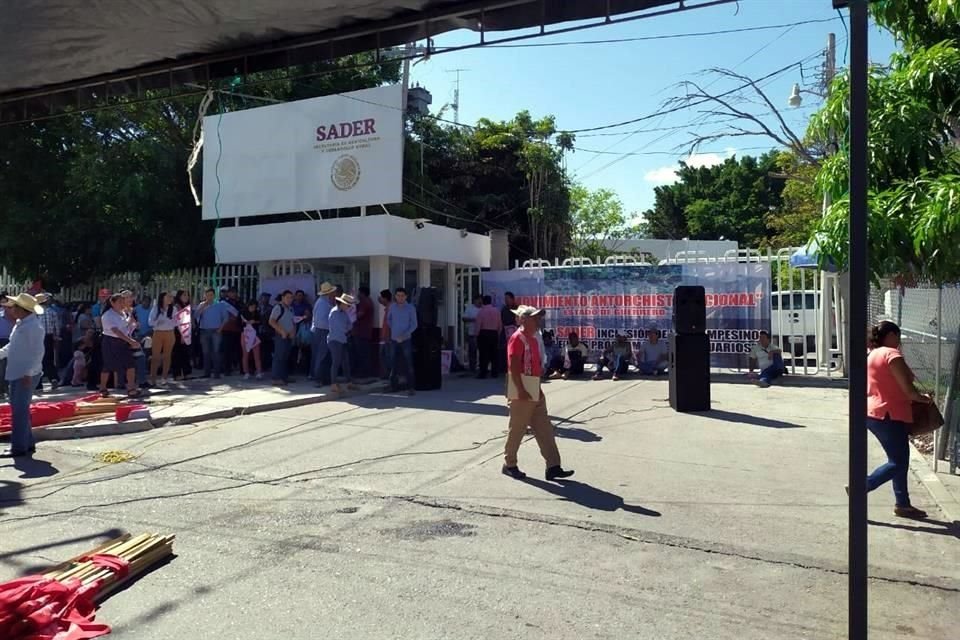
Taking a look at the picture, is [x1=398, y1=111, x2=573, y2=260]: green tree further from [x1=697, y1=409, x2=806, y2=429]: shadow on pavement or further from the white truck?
[x1=697, y1=409, x2=806, y2=429]: shadow on pavement

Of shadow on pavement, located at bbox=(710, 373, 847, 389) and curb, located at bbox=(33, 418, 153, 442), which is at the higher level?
shadow on pavement, located at bbox=(710, 373, 847, 389)

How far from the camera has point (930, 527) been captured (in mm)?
5898

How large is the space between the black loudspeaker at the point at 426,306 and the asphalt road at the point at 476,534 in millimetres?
4569

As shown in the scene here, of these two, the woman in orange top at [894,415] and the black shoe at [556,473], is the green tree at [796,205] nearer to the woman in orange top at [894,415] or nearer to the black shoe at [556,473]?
the woman in orange top at [894,415]

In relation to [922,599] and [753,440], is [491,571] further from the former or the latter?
[753,440]

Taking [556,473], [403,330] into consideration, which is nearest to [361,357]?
[403,330]

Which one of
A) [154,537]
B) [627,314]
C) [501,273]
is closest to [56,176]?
[501,273]

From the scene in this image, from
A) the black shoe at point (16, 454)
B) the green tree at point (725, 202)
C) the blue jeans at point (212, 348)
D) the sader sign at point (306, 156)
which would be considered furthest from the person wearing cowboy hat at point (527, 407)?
the green tree at point (725, 202)

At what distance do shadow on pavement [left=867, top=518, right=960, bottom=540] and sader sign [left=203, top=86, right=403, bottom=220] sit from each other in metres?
10.1

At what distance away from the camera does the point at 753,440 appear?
9211 mm

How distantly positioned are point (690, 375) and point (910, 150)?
624 centimetres

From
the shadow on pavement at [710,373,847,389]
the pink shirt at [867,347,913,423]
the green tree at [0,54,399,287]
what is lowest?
the shadow on pavement at [710,373,847,389]

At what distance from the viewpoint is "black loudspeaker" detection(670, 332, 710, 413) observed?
1131 cm

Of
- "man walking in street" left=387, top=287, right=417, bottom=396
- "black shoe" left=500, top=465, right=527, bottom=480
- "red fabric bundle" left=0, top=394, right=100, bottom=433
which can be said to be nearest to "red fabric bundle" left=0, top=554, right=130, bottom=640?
"black shoe" left=500, top=465, right=527, bottom=480
